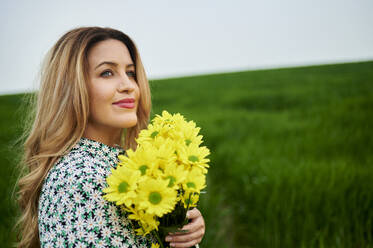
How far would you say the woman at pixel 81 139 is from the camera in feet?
2.93

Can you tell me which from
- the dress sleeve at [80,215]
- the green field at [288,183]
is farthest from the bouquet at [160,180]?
the green field at [288,183]

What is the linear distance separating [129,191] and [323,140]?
376 cm

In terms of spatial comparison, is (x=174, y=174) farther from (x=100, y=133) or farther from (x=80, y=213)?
(x=100, y=133)

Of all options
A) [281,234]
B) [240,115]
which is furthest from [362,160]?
[240,115]

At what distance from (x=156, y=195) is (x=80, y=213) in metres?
0.32

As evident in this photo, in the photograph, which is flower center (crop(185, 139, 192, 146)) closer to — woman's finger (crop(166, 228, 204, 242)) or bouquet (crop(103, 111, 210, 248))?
bouquet (crop(103, 111, 210, 248))

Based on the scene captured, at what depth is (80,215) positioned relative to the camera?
2.84ft

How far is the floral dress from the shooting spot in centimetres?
86

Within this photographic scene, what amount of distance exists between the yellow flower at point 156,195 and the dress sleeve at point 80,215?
244mm

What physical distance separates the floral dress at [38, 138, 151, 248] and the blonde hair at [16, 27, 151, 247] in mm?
235

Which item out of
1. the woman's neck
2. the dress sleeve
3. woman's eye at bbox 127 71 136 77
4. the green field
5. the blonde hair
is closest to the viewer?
the dress sleeve

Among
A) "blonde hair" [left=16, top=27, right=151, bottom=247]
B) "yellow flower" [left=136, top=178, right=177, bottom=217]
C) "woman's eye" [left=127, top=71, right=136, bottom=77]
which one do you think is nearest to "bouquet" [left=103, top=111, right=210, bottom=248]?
"yellow flower" [left=136, top=178, right=177, bottom=217]

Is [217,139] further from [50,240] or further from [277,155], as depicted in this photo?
[50,240]

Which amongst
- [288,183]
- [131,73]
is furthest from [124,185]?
[288,183]
